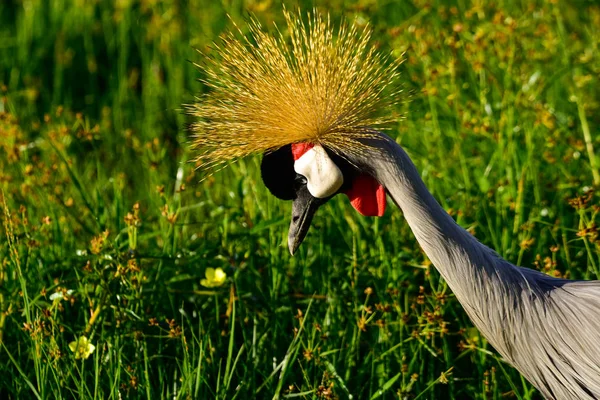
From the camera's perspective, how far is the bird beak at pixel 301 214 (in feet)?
6.20

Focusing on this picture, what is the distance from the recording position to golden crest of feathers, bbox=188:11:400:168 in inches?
71.1

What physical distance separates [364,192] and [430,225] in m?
0.18

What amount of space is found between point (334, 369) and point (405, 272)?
1.17 ft

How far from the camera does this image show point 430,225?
1700mm

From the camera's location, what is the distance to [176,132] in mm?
3561

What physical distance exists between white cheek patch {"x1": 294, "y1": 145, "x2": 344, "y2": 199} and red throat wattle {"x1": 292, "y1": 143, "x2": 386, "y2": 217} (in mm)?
18

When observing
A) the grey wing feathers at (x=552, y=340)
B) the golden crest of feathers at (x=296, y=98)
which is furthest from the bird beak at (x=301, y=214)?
the grey wing feathers at (x=552, y=340)

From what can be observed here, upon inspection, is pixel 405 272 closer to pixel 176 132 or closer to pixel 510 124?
pixel 510 124

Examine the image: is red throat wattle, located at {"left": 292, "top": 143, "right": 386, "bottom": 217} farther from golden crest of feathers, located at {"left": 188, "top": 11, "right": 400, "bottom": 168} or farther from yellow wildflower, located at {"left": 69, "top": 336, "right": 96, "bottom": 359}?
yellow wildflower, located at {"left": 69, "top": 336, "right": 96, "bottom": 359}

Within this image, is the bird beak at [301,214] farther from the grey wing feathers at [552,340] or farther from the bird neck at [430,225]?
the grey wing feathers at [552,340]

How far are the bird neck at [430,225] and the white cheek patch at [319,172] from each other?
0.29ft

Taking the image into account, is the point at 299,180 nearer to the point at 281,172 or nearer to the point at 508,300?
the point at 281,172

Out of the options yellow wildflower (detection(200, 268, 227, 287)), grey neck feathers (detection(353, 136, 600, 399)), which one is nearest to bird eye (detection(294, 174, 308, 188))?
grey neck feathers (detection(353, 136, 600, 399))

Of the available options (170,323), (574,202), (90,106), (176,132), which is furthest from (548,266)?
(90,106)
